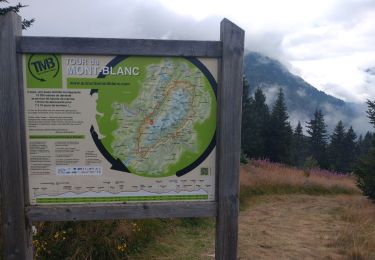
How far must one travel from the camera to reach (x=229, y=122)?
10.2ft

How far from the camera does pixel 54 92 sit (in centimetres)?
296

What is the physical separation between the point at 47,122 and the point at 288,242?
4.84 metres

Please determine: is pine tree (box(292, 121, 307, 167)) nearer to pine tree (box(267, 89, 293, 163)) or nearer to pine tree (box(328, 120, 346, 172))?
pine tree (box(328, 120, 346, 172))

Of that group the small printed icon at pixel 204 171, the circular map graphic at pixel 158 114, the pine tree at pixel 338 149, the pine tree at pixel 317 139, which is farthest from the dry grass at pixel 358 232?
the pine tree at pixel 317 139

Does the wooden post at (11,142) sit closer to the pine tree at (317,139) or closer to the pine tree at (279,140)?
the pine tree at (279,140)

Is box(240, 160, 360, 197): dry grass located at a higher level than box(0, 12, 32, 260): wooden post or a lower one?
lower

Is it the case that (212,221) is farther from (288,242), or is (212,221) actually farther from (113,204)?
(113,204)

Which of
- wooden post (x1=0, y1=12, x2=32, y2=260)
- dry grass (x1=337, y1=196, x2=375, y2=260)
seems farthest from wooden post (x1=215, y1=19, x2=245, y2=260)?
dry grass (x1=337, y1=196, x2=375, y2=260)

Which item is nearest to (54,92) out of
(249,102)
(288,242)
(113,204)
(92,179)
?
(92,179)

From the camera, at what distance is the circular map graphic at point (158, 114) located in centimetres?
301

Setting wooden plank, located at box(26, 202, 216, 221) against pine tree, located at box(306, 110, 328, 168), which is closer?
wooden plank, located at box(26, 202, 216, 221)

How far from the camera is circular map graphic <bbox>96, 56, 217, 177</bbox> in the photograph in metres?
3.01

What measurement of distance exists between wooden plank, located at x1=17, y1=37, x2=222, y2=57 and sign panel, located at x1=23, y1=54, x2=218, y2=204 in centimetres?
5

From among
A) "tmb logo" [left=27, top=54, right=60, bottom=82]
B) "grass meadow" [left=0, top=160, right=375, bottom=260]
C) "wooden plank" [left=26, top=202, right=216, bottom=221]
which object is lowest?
"grass meadow" [left=0, top=160, right=375, bottom=260]
